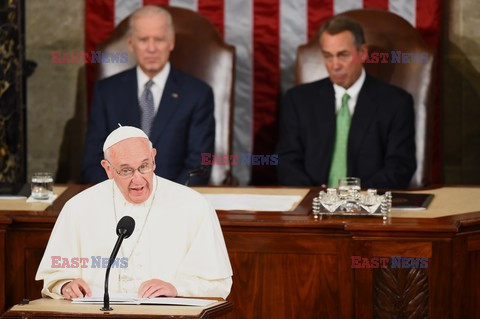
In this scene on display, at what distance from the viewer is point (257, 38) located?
7.56 m

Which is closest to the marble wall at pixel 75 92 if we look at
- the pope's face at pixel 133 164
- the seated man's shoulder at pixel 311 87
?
the seated man's shoulder at pixel 311 87

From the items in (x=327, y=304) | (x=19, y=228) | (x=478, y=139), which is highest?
(x=478, y=139)

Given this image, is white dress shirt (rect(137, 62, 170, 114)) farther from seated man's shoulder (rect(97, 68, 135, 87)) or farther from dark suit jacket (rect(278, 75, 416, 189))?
dark suit jacket (rect(278, 75, 416, 189))

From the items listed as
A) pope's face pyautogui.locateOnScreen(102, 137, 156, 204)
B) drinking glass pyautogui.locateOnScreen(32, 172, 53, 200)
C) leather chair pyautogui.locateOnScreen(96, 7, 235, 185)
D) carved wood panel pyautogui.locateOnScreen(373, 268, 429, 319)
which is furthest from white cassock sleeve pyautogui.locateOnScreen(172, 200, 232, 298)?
leather chair pyautogui.locateOnScreen(96, 7, 235, 185)

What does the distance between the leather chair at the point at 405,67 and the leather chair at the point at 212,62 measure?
51cm

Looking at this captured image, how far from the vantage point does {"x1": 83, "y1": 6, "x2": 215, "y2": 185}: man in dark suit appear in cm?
661

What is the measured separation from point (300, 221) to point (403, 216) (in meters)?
0.45

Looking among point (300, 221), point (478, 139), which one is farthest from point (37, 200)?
point (478, 139)

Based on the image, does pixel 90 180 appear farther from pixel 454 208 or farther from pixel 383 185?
pixel 454 208

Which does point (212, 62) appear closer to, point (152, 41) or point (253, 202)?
point (152, 41)

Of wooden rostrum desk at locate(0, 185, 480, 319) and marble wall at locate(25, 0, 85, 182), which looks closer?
wooden rostrum desk at locate(0, 185, 480, 319)

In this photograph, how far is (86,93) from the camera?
25.4 ft

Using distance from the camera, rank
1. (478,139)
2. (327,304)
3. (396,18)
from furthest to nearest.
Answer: (478,139)
(396,18)
(327,304)

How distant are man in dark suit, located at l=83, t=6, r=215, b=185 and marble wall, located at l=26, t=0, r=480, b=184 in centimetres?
113
